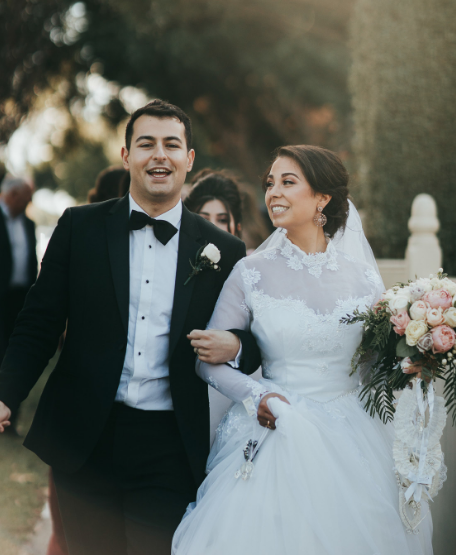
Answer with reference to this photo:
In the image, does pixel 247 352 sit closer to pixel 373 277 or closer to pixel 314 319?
pixel 314 319

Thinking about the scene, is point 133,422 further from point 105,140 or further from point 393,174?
point 105,140

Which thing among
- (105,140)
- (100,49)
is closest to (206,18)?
(100,49)

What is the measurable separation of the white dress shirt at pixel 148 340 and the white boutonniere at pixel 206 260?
0.12 metres

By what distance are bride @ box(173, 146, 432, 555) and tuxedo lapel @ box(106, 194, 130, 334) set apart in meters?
0.43

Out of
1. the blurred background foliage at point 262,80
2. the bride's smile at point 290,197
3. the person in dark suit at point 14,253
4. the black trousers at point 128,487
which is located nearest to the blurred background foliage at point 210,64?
the blurred background foliage at point 262,80

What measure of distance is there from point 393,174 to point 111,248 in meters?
6.68

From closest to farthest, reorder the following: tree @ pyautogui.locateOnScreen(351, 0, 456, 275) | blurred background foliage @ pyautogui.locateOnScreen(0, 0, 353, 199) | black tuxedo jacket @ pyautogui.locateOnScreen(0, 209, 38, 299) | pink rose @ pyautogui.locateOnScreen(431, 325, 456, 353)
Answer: pink rose @ pyautogui.locateOnScreen(431, 325, 456, 353) < black tuxedo jacket @ pyautogui.locateOnScreen(0, 209, 38, 299) < tree @ pyautogui.locateOnScreen(351, 0, 456, 275) < blurred background foliage @ pyautogui.locateOnScreen(0, 0, 353, 199)

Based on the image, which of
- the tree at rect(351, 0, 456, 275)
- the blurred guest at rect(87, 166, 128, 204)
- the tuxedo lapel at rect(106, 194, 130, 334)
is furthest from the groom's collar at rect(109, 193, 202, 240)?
the tree at rect(351, 0, 456, 275)

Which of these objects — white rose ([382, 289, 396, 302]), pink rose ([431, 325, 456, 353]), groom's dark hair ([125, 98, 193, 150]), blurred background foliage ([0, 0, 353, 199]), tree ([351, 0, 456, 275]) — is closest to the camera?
pink rose ([431, 325, 456, 353])

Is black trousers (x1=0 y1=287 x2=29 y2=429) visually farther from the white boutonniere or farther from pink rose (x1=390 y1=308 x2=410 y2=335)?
pink rose (x1=390 y1=308 x2=410 y2=335)

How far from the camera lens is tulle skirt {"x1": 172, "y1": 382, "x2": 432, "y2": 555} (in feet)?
8.02

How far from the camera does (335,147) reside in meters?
17.7

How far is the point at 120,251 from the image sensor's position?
280 cm

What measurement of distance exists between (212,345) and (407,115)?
6.98 meters
